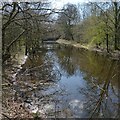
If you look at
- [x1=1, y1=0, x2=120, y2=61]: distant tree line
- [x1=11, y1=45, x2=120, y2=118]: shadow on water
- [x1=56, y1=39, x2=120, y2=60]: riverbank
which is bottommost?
[x1=11, y1=45, x2=120, y2=118]: shadow on water

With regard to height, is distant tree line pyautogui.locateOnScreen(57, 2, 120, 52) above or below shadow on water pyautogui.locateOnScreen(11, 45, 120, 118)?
above

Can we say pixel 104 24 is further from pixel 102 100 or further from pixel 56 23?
pixel 56 23

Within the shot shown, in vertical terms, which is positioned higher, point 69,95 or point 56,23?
point 56,23

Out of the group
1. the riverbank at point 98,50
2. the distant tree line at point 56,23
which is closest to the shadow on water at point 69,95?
the distant tree line at point 56,23

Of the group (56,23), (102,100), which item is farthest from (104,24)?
(56,23)

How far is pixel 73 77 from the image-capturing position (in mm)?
7703

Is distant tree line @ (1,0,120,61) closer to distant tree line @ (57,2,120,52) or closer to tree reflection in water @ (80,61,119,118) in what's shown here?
distant tree line @ (57,2,120,52)

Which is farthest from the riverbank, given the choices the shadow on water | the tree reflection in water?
the tree reflection in water

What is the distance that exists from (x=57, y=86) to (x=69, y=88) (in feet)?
1.01

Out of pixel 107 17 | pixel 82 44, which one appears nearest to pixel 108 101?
pixel 107 17

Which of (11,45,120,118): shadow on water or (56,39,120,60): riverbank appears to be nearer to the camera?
(11,45,120,118): shadow on water

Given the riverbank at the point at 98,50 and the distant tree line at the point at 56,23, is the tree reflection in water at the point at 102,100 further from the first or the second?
the riverbank at the point at 98,50

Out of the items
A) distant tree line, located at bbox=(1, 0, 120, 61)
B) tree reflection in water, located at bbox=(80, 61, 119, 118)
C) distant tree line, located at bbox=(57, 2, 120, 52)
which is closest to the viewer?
distant tree line, located at bbox=(1, 0, 120, 61)

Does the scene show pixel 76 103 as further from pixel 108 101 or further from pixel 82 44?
pixel 82 44
